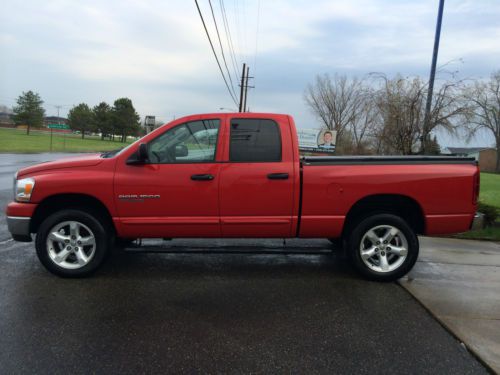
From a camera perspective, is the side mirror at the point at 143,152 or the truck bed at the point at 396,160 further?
the truck bed at the point at 396,160

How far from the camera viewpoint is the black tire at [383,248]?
14.4 ft

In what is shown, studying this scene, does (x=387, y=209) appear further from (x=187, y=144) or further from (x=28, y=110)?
(x=28, y=110)

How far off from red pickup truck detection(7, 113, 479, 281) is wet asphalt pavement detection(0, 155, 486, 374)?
0.37 m

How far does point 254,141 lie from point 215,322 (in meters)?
2.02

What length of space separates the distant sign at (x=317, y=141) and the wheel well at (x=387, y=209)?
28883mm

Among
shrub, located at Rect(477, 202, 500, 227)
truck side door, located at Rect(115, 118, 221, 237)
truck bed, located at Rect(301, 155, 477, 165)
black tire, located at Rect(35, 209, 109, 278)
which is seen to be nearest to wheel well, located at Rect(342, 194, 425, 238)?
truck bed, located at Rect(301, 155, 477, 165)

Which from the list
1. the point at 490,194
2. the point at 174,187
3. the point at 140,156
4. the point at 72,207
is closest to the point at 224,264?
the point at 174,187

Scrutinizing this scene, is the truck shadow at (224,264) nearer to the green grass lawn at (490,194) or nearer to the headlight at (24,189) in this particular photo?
the headlight at (24,189)

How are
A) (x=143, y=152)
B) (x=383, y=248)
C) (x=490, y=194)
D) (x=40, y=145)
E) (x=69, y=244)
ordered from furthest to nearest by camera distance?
(x=40, y=145), (x=490, y=194), (x=383, y=248), (x=69, y=244), (x=143, y=152)

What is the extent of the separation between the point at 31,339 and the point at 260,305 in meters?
1.97

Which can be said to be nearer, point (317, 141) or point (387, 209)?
point (387, 209)

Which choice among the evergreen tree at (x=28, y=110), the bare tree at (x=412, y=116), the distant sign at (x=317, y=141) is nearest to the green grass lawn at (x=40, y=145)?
the evergreen tree at (x=28, y=110)

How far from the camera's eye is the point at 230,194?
4.24m

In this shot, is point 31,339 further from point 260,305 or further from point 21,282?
point 260,305
